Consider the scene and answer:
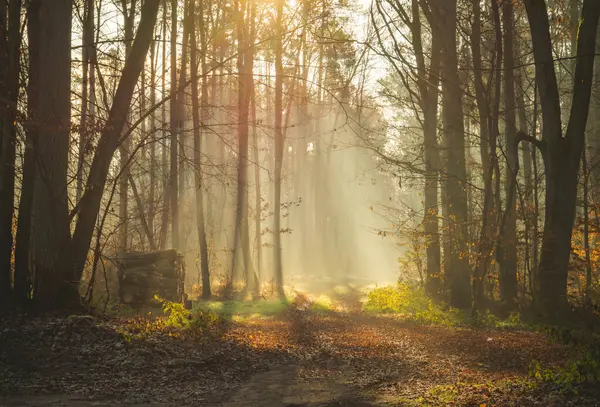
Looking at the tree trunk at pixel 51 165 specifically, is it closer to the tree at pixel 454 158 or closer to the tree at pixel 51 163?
the tree at pixel 51 163

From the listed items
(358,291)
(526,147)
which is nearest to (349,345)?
(526,147)

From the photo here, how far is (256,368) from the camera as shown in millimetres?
8859

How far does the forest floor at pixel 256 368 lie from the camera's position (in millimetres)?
6680

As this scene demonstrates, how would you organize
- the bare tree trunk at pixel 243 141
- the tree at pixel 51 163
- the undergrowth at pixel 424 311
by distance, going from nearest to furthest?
the tree at pixel 51 163
the undergrowth at pixel 424 311
the bare tree trunk at pixel 243 141

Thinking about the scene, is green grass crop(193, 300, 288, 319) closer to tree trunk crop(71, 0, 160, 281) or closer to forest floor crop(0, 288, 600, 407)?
forest floor crop(0, 288, 600, 407)

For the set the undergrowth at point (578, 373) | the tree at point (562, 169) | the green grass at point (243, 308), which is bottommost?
the green grass at point (243, 308)

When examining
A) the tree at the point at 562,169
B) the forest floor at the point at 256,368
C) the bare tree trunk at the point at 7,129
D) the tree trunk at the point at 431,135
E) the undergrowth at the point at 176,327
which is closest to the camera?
the forest floor at the point at 256,368

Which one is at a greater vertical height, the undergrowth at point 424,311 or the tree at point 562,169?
the tree at point 562,169

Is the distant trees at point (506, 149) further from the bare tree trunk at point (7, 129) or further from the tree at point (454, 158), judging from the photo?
the bare tree trunk at point (7, 129)

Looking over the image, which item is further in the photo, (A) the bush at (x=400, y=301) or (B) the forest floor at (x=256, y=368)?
(A) the bush at (x=400, y=301)

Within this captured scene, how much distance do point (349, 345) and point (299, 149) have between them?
39.2 metres

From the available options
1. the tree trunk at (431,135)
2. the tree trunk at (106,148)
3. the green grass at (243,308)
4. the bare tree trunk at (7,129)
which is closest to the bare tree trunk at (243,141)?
the green grass at (243,308)

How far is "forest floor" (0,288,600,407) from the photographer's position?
668 centimetres

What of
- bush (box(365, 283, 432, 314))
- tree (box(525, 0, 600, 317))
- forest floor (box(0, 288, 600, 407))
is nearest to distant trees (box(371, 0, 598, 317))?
tree (box(525, 0, 600, 317))
